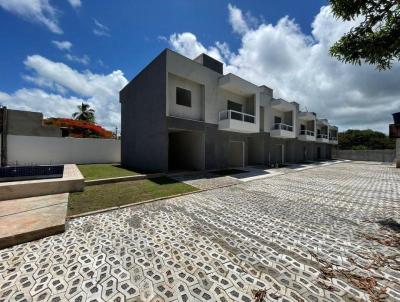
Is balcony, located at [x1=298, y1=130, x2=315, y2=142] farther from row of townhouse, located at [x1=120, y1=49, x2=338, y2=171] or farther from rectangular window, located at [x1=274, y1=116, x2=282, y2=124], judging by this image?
row of townhouse, located at [x1=120, y1=49, x2=338, y2=171]

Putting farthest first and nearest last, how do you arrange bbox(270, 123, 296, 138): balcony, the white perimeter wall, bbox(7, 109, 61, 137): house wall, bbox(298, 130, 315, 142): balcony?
bbox(298, 130, 315, 142): balcony
bbox(270, 123, 296, 138): balcony
bbox(7, 109, 61, 137): house wall
the white perimeter wall

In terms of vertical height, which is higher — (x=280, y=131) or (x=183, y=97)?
(x=183, y=97)

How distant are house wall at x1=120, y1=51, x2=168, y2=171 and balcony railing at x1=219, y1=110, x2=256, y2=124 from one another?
15.4 feet

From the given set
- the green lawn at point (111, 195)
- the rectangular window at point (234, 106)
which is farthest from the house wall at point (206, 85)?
the green lawn at point (111, 195)

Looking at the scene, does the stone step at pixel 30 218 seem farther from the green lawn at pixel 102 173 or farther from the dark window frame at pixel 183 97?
the dark window frame at pixel 183 97

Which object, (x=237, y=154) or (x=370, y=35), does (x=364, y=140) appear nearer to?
(x=237, y=154)

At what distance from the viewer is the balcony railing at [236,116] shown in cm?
1358

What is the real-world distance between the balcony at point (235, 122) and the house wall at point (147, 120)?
178 inches

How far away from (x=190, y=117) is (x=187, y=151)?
9.87 feet

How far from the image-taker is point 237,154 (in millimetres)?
17641

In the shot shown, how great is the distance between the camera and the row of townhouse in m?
Result: 11.8

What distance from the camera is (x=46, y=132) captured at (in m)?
18.8

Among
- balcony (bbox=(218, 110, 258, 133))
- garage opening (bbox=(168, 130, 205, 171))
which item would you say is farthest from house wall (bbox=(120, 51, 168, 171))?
balcony (bbox=(218, 110, 258, 133))

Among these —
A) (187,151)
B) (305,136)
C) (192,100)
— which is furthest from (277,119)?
(192,100)
